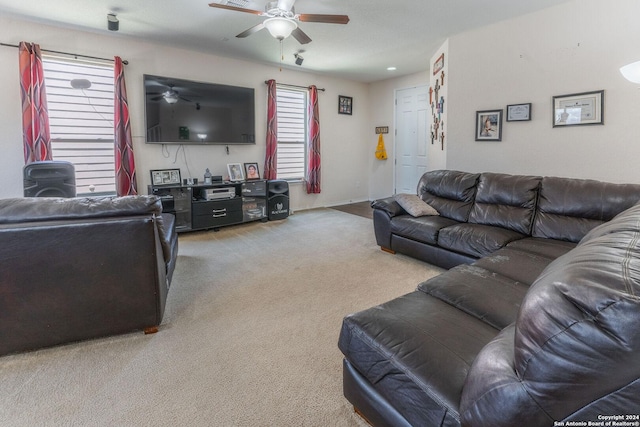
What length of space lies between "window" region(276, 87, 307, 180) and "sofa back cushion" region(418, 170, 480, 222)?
2887 millimetres

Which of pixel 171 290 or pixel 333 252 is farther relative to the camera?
pixel 333 252

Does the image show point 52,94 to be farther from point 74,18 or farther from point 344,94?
point 344,94

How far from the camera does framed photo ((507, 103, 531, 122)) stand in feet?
12.4

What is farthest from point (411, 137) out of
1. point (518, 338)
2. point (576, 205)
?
point (518, 338)

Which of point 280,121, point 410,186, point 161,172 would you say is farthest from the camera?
point 410,186

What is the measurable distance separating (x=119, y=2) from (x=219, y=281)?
2.94m

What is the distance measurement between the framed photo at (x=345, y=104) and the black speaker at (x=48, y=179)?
15.4ft

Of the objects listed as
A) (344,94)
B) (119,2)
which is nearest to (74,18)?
(119,2)

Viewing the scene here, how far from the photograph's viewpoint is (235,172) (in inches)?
210

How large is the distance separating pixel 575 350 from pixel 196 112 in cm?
510

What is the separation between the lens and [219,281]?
2.97m

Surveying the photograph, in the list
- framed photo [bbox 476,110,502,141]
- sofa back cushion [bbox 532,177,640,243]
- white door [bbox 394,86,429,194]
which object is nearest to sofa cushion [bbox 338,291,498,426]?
sofa back cushion [bbox 532,177,640,243]

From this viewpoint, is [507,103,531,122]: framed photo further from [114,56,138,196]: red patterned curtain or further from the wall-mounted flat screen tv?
[114,56,138,196]: red patterned curtain

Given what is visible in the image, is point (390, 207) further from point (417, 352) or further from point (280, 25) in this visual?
point (417, 352)
